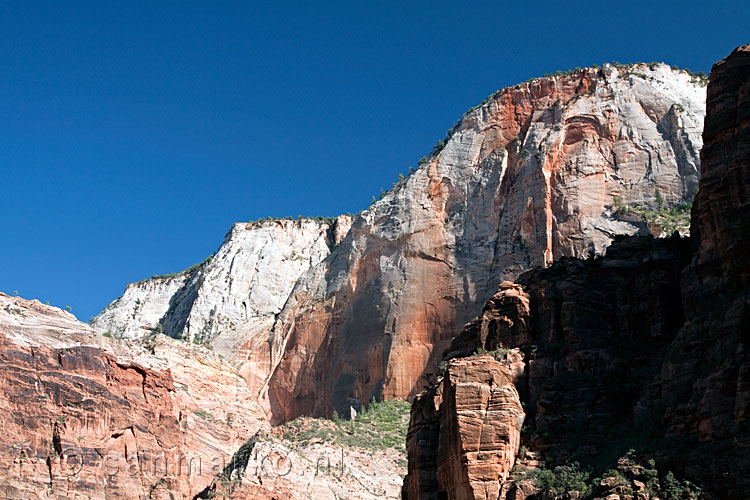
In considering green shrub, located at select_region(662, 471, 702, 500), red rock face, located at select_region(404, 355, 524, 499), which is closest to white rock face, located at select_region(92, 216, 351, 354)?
red rock face, located at select_region(404, 355, 524, 499)

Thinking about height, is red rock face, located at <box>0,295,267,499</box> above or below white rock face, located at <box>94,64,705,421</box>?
below

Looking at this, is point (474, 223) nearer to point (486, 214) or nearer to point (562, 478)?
point (486, 214)

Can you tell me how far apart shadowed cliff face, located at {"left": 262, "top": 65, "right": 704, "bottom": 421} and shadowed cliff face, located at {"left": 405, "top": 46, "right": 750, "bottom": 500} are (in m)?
32.8

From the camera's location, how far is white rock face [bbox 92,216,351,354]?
5256 inches

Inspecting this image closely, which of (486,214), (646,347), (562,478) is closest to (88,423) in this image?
(486,214)

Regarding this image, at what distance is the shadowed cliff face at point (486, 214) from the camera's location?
97875 millimetres

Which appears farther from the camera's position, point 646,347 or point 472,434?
point 646,347

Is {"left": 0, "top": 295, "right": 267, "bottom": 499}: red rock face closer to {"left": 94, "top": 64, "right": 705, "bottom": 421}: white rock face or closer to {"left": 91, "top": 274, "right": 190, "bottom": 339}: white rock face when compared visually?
{"left": 94, "top": 64, "right": 705, "bottom": 421}: white rock face

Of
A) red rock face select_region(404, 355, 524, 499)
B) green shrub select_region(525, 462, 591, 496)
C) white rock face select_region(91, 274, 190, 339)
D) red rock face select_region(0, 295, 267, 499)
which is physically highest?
white rock face select_region(91, 274, 190, 339)

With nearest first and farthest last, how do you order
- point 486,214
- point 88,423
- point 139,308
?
point 88,423
point 486,214
point 139,308

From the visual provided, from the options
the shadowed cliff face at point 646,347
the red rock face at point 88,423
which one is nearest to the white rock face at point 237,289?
the red rock face at point 88,423

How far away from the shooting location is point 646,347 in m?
58.0

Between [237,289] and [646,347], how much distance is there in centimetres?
8551

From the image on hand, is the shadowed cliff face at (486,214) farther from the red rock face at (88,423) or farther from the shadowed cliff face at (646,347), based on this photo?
the shadowed cliff face at (646,347)
